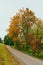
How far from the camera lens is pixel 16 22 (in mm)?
72375

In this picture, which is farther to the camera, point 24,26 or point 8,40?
point 8,40

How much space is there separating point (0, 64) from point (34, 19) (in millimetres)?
51837

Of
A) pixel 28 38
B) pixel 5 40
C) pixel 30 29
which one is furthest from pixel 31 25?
pixel 5 40

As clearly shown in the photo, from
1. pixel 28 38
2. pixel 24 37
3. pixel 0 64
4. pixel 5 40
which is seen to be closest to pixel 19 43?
pixel 24 37

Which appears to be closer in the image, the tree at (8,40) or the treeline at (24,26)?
the treeline at (24,26)

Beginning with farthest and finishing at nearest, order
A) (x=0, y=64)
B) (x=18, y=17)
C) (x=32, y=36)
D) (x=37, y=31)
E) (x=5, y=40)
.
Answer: (x=5, y=40) → (x=18, y=17) → (x=37, y=31) → (x=32, y=36) → (x=0, y=64)

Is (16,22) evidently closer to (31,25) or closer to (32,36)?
(31,25)

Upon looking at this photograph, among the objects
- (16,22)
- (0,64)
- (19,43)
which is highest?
(16,22)

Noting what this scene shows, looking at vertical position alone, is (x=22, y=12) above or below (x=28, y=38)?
above

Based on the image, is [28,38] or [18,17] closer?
[28,38]

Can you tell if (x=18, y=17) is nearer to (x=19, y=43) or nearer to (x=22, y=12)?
(x=22, y=12)

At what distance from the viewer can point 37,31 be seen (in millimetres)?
69375

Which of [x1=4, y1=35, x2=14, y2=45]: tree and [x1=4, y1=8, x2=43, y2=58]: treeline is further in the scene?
[x1=4, y1=35, x2=14, y2=45]: tree

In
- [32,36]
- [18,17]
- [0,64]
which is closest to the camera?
[0,64]
